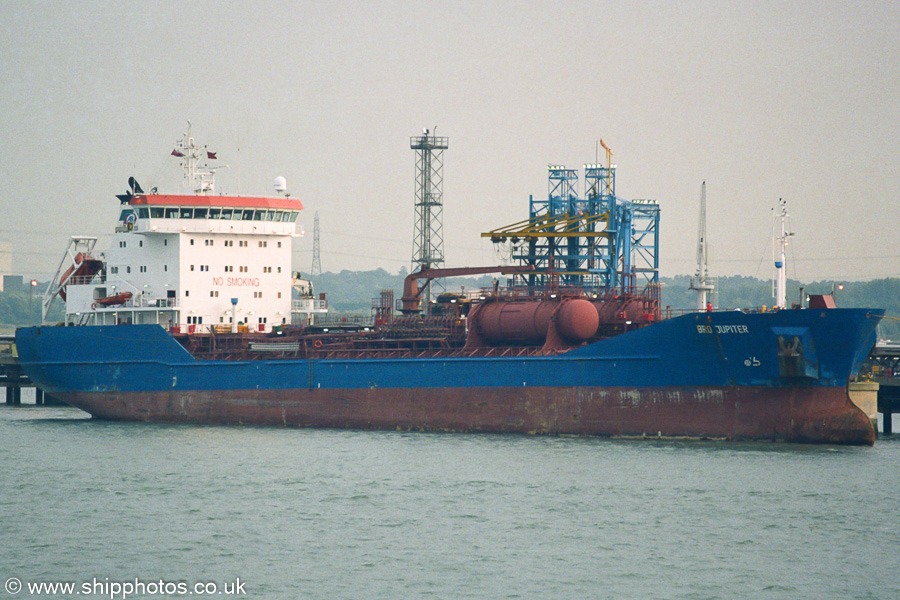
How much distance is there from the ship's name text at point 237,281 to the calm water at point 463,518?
8164 mm

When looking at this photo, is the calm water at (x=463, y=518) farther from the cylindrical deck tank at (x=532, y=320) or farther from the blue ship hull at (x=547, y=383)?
the cylindrical deck tank at (x=532, y=320)

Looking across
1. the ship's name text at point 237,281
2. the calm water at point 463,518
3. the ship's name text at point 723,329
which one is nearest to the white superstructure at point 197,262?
the ship's name text at point 237,281

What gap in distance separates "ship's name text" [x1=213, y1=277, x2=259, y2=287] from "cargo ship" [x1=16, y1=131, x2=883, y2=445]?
65 mm

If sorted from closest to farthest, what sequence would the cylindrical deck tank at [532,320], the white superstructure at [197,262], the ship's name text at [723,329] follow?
the ship's name text at [723,329] < the cylindrical deck tank at [532,320] < the white superstructure at [197,262]

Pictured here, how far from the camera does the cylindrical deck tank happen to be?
28516 millimetres

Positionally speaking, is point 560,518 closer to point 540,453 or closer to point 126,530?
point 540,453

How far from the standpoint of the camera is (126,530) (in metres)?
18.7

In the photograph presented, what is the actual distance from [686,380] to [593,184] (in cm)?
2285

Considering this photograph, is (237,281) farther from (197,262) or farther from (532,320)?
(532,320)

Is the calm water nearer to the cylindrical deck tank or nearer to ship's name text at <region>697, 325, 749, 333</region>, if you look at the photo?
ship's name text at <region>697, 325, 749, 333</region>

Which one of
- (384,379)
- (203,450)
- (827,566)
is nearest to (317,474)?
(203,450)

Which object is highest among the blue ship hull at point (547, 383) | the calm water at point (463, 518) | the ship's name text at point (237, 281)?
the ship's name text at point (237, 281)

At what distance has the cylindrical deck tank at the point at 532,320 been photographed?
28.5 meters

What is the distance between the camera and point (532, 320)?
29.4m
